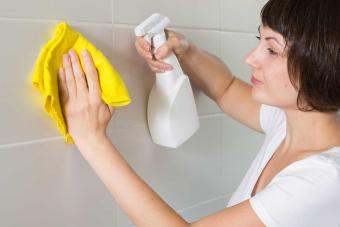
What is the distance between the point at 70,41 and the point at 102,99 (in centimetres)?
12

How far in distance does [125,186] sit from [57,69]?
0.23 metres

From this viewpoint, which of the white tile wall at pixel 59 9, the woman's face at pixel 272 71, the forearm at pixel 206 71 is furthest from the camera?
the forearm at pixel 206 71

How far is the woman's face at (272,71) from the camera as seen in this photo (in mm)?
826

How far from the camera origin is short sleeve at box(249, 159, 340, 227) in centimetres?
76

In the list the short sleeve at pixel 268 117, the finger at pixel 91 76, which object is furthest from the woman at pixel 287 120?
the short sleeve at pixel 268 117

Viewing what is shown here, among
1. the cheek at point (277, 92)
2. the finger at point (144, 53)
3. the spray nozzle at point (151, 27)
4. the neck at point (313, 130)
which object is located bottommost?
the neck at point (313, 130)

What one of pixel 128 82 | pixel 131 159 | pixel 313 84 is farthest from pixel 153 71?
pixel 313 84

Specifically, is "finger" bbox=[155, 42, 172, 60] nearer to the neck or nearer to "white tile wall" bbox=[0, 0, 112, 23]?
"white tile wall" bbox=[0, 0, 112, 23]

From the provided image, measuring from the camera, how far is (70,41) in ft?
2.46

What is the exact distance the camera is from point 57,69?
2.44 ft

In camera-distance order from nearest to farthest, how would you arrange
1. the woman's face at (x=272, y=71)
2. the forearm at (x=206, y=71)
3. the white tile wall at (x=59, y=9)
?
the white tile wall at (x=59, y=9)
the woman's face at (x=272, y=71)
the forearm at (x=206, y=71)

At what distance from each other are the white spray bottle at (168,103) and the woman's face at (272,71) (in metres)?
0.15

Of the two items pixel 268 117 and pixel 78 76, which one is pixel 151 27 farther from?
pixel 268 117

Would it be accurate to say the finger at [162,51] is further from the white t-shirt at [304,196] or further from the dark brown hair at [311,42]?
the white t-shirt at [304,196]
